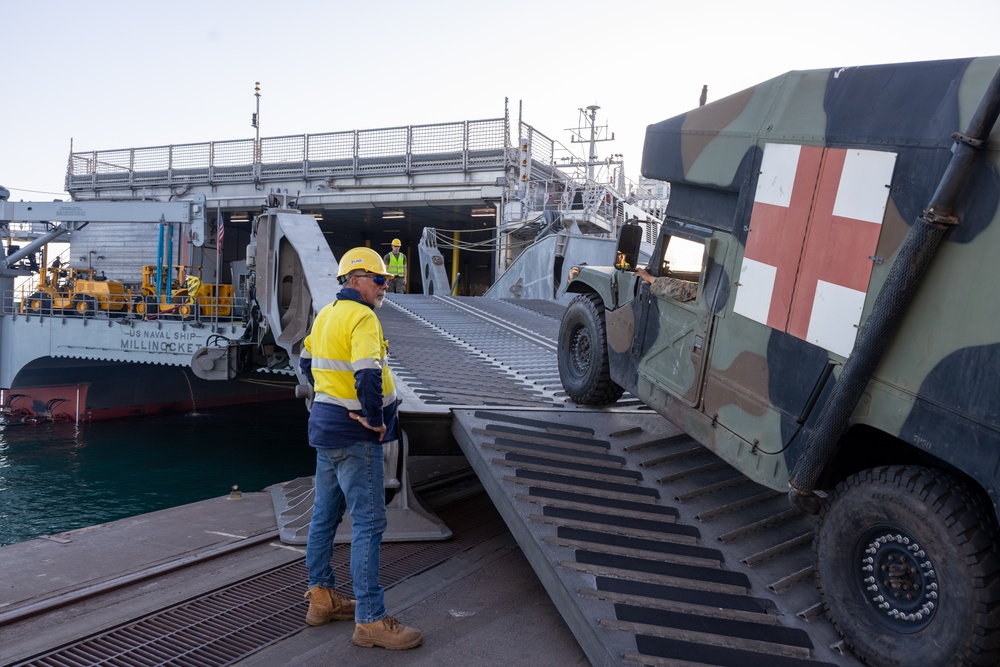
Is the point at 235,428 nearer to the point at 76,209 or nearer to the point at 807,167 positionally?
the point at 76,209

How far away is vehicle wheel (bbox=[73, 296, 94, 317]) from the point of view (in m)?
19.8

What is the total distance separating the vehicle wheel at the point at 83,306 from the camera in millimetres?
19828

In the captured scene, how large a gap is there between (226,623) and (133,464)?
14.9 meters

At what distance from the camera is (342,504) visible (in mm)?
4012

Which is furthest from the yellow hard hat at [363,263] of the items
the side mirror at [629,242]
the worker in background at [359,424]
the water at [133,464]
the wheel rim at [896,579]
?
the water at [133,464]

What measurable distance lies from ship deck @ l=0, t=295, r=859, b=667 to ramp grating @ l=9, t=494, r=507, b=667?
1 centimetres

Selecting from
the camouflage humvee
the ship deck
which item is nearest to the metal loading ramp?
the ship deck

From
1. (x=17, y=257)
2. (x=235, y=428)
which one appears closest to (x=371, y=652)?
(x=235, y=428)

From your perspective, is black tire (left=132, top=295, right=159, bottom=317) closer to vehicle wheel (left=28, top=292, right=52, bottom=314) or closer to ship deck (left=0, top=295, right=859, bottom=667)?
vehicle wheel (left=28, top=292, right=52, bottom=314)

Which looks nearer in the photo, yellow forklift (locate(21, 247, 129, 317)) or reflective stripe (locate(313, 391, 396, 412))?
reflective stripe (locate(313, 391, 396, 412))

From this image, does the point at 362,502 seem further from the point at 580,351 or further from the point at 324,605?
the point at 580,351

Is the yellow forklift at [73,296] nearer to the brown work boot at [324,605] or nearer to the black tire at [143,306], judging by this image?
the black tire at [143,306]

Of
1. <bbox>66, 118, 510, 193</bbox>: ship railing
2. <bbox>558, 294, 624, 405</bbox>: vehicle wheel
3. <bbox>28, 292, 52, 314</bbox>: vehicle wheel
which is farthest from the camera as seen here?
<bbox>66, 118, 510, 193</bbox>: ship railing

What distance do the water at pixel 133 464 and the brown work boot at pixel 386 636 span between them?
10689 mm
